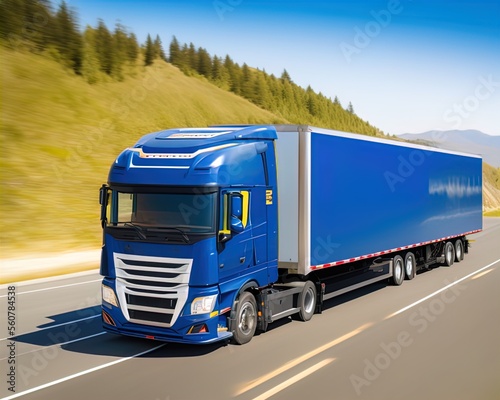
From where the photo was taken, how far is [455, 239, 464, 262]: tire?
22.1 meters

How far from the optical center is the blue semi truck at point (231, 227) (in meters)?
9.15

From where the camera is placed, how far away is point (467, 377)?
8289 millimetres

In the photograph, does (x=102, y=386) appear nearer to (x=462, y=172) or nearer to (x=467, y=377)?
(x=467, y=377)

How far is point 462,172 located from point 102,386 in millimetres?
17323

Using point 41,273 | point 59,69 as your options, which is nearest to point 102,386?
point 41,273

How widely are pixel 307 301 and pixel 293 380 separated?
13.2 ft

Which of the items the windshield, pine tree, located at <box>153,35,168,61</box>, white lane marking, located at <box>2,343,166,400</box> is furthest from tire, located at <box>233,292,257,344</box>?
pine tree, located at <box>153,35,168,61</box>

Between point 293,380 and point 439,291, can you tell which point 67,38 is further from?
point 293,380

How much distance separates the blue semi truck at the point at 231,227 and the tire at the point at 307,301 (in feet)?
0.09

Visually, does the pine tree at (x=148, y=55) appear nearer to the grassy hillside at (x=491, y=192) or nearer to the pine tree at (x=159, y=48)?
the pine tree at (x=159, y=48)

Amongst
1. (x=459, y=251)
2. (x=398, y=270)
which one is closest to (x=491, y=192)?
(x=459, y=251)

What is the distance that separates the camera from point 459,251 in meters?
22.4

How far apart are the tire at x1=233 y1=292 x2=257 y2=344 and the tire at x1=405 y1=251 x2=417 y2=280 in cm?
832

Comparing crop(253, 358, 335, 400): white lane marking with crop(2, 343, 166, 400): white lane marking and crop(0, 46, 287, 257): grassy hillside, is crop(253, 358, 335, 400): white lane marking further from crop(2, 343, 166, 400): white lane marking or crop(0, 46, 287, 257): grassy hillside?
crop(0, 46, 287, 257): grassy hillside
